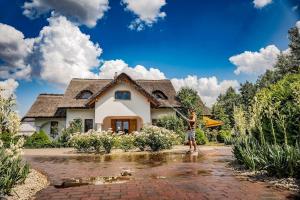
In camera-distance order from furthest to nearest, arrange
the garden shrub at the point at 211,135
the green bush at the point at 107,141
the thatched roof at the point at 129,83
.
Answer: the garden shrub at the point at 211,135 < the thatched roof at the point at 129,83 < the green bush at the point at 107,141

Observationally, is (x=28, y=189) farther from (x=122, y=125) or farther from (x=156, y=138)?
(x=122, y=125)

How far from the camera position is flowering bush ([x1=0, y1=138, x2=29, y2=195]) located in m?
5.52

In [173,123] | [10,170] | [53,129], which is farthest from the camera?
[53,129]

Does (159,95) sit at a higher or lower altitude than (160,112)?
higher

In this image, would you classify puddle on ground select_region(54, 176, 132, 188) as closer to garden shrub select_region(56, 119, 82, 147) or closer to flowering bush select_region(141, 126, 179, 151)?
flowering bush select_region(141, 126, 179, 151)

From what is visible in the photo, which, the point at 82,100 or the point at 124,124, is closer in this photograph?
the point at 82,100

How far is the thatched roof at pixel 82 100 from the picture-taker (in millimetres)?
26906

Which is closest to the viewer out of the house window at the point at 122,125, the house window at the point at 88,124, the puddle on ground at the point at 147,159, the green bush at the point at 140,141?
the puddle on ground at the point at 147,159

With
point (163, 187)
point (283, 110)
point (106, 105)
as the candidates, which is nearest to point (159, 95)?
point (106, 105)

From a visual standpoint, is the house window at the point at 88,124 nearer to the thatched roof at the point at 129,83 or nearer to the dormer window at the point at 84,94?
the thatched roof at the point at 129,83

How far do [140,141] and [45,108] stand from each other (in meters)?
17.4

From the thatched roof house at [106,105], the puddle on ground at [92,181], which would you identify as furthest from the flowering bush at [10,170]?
the thatched roof house at [106,105]

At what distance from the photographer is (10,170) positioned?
5922mm

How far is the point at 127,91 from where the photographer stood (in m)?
27.5
